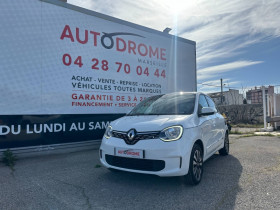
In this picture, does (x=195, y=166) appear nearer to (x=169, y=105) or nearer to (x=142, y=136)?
(x=142, y=136)

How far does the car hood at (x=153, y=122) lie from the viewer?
11.9 feet

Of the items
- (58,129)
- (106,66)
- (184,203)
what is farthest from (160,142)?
(106,66)

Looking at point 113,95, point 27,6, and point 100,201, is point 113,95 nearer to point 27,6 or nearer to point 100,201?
point 27,6

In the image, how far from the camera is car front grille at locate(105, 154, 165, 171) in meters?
3.44

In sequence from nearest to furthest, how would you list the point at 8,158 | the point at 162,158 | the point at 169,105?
the point at 162,158 < the point at 169,105 < the point at 8,158

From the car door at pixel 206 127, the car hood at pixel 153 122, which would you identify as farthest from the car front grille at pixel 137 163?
the car door at pixel 206 127

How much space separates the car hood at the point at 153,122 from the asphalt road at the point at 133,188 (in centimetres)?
96

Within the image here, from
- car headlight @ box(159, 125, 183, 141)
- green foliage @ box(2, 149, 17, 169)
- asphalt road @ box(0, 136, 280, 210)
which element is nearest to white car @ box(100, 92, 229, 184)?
car headlight @ box(159, 125, 183, 141)

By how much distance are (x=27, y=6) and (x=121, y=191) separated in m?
5.14

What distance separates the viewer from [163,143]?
3432 millimetres

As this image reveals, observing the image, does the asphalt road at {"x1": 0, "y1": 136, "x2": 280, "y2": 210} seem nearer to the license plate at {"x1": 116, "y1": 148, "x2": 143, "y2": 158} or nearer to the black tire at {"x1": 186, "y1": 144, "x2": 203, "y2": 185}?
the black tire at {"x1": 186, "y1": 144, "x2": 203, "y2": 185}

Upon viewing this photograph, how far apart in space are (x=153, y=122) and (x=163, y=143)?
0.45 metres

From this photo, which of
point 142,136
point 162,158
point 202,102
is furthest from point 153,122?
point 202,102

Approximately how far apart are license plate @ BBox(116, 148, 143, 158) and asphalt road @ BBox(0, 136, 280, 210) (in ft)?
1.83
